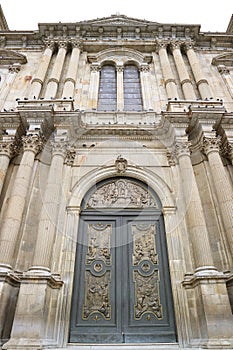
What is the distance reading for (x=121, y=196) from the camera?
7.91 metres

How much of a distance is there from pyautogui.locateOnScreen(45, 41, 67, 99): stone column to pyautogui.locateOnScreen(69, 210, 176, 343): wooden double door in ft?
16.8

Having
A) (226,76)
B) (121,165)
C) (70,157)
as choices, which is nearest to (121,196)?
(121,165)

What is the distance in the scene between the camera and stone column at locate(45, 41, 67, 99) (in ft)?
32.2

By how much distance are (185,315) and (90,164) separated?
493 cm

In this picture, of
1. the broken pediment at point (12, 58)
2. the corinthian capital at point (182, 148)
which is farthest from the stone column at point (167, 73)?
the broken pediment at point (12, 58)

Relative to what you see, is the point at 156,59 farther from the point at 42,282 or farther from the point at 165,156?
the point at 42,282

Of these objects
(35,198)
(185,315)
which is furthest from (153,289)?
(35,198)

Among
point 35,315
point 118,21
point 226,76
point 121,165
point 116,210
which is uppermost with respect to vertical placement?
point 118,21

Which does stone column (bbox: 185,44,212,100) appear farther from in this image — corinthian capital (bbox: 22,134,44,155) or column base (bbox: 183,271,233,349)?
column base (bbox: 183,271,233,349)

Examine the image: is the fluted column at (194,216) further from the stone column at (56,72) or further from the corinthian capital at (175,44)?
the corinthian capital at (175,44)

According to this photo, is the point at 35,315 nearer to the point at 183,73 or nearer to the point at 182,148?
the point at 182,148

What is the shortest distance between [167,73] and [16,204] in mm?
7920

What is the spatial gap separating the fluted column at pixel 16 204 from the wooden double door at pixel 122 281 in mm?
1699

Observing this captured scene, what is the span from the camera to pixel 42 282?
18.0ft
